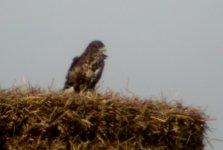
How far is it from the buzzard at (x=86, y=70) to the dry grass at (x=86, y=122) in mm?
1330

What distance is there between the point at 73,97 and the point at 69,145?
42cm

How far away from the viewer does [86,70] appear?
282 inches

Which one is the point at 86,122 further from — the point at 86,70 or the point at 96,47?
the point at 96,47

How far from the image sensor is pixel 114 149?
5.38m

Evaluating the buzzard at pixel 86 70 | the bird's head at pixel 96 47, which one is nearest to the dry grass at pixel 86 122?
the buzzard at pixel 86 70

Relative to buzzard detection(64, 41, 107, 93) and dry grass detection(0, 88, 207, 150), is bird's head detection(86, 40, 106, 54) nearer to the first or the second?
buzzard detection(64, 41, 107, 93)

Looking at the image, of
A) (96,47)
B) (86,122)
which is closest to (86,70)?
(96,47)

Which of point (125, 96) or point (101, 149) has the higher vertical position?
point (125, 96)

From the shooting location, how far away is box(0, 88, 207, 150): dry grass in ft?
16.9

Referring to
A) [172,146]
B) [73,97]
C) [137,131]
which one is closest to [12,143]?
[73,97]

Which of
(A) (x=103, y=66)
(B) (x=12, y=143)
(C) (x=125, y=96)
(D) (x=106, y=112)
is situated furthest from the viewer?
(A) (x=103, y=66)

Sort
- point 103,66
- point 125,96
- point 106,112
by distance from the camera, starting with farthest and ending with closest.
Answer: point 103,66, point 125,96, point 106,112

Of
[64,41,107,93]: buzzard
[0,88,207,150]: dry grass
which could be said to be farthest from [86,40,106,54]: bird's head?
[0,88,207,150]: dry grass

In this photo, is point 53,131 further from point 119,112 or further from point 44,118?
point 119,112
